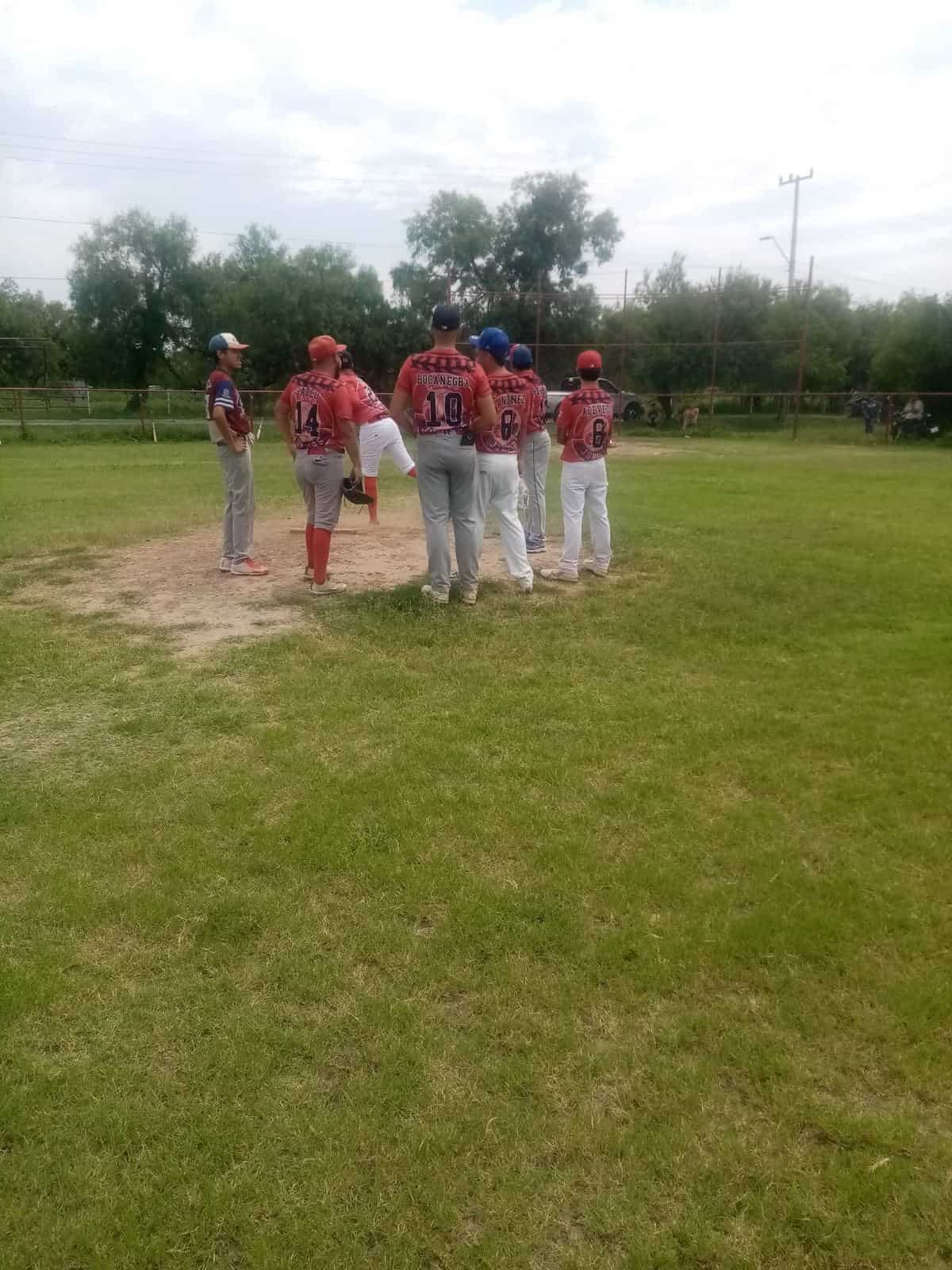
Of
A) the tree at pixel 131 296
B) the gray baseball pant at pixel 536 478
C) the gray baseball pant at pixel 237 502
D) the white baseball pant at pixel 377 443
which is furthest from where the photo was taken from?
the tree at pixel 131 296

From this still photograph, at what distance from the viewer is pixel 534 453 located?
8.91m

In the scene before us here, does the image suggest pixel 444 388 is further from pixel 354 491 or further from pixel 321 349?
pixel 354 491

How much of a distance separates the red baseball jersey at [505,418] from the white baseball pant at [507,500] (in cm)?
8

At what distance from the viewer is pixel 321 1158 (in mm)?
2240

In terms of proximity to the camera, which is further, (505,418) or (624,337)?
(624,337)

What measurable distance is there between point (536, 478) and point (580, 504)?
1285 mm

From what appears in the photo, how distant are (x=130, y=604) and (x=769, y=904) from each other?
564 centimetres

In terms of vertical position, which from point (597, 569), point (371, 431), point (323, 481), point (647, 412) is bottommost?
point (597, 569)

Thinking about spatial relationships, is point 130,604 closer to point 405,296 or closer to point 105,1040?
point 105,1040

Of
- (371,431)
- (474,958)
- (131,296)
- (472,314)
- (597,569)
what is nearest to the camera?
(474,958)

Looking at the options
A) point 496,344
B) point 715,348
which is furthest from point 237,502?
point 715,348

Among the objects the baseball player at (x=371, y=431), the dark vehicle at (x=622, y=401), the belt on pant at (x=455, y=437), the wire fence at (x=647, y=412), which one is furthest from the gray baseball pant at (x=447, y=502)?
the dark vehicle at (x=622, y=401)

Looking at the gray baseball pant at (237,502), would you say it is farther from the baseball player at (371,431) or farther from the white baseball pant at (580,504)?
the white baseball pant at (580,504)

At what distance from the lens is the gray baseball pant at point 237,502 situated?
25.5 feet
